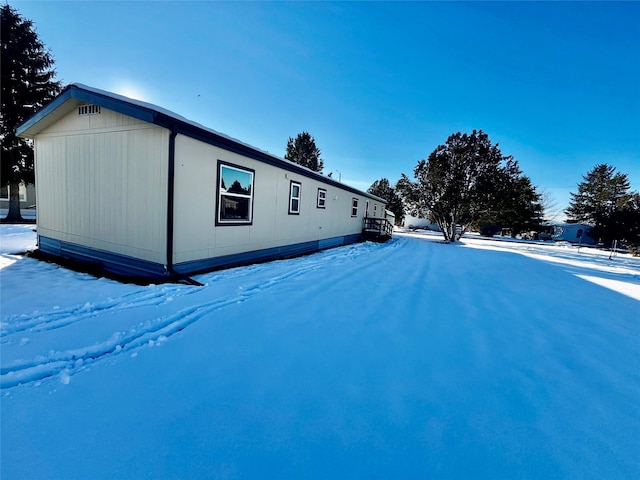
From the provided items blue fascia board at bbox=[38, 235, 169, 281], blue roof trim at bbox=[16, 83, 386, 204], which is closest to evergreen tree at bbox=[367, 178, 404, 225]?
blue roof trim at bbox=[16, 83, 386, 204]

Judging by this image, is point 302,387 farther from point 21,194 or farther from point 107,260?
point 21,194

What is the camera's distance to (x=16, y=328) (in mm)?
2709

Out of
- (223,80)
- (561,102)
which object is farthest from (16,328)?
(561,102)

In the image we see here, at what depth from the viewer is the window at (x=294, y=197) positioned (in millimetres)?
7961

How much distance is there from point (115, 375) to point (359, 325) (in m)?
2.48

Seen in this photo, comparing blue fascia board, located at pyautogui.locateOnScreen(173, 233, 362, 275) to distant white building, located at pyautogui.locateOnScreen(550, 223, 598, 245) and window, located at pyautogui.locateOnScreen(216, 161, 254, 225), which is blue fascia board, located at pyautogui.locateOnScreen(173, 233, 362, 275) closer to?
window, located at pyautogui.locateOnScreen(216, 161, 254, 225)

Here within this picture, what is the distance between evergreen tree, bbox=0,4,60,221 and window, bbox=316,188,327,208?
16490mm

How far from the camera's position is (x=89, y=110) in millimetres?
5191

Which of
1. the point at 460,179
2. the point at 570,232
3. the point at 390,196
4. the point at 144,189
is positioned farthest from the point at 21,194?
the point at 570,232

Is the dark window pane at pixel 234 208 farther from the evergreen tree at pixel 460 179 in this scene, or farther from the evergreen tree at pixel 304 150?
the evergreen tree at pixel 304 150

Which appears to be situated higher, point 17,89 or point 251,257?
point 17,89

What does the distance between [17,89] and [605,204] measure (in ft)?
176

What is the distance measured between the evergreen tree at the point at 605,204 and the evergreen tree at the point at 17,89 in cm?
3824

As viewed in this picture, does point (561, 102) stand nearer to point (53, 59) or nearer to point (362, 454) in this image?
point (362, 454)
